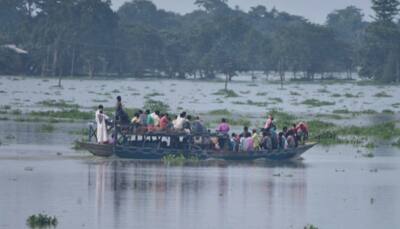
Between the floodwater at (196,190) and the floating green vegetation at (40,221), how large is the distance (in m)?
0.18

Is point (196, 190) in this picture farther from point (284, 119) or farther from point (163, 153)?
point (284, 119)

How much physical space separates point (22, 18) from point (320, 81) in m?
36.9

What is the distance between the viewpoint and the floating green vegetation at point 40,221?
23266mm

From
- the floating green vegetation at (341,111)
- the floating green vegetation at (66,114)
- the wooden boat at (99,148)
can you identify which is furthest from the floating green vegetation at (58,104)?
the wooden boat at (99,148)

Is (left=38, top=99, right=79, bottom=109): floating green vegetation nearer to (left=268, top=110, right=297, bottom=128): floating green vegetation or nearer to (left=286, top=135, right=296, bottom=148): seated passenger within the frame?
(left=268, top=110, right=297, bottom=128): floating green vegetation

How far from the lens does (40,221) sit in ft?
76.6

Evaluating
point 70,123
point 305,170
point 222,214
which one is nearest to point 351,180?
point 305,170

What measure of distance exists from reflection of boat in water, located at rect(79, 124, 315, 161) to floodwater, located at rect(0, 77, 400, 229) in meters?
0.38

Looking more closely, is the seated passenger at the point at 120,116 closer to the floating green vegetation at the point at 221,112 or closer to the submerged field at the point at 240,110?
the submerged field at the point at 240,110

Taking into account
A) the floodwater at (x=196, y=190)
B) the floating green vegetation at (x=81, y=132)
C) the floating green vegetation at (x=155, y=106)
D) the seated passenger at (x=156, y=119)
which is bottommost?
the floodwater at (x=196, y=190)

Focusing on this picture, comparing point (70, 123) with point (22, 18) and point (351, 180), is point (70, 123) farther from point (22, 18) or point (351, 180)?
point (22, 18)

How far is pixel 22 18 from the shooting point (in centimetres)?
15300

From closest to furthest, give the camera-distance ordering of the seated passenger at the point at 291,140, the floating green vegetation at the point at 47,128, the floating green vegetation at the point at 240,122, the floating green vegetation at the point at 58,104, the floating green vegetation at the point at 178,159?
1. the floating green vegetation at the point at 178,159
2. the seated passenger at the point at 291,140
3. the floating green vegetation at the point at 47,128
4. the floating green vegetation at the point at 240,122
5. the floating green vegetation at the point at 58,104

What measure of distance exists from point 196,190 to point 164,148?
26.6 ft
